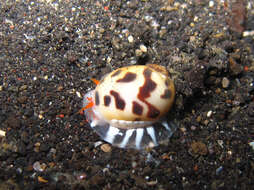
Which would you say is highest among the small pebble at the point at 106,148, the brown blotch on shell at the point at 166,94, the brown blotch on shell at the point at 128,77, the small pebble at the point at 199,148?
the brown blotch on shell at the point at 128,77

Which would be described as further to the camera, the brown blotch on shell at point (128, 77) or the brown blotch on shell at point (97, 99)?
the brown blotch on shell at point (97, 99)

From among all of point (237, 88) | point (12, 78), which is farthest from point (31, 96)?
point (237, 88)

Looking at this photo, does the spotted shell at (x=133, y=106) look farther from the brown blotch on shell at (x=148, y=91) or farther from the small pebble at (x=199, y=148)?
the small pebble at (x=199, y=148)

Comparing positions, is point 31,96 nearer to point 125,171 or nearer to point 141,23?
point 125,171

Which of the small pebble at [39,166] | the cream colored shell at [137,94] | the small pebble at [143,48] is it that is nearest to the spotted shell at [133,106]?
the cream colored shell at [137,94]

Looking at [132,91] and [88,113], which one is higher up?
[132,91]

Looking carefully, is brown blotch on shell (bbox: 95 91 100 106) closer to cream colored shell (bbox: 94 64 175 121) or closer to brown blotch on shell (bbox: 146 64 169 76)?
cream colored shell (bbox: 94 64 175 121)

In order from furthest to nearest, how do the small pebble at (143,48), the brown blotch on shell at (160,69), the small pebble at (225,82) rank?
the small pebble at (143,48) → the small pebble at (225,82) → the brown blotch on shell at (160,69)

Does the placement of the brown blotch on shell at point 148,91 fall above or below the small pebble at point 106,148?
above
